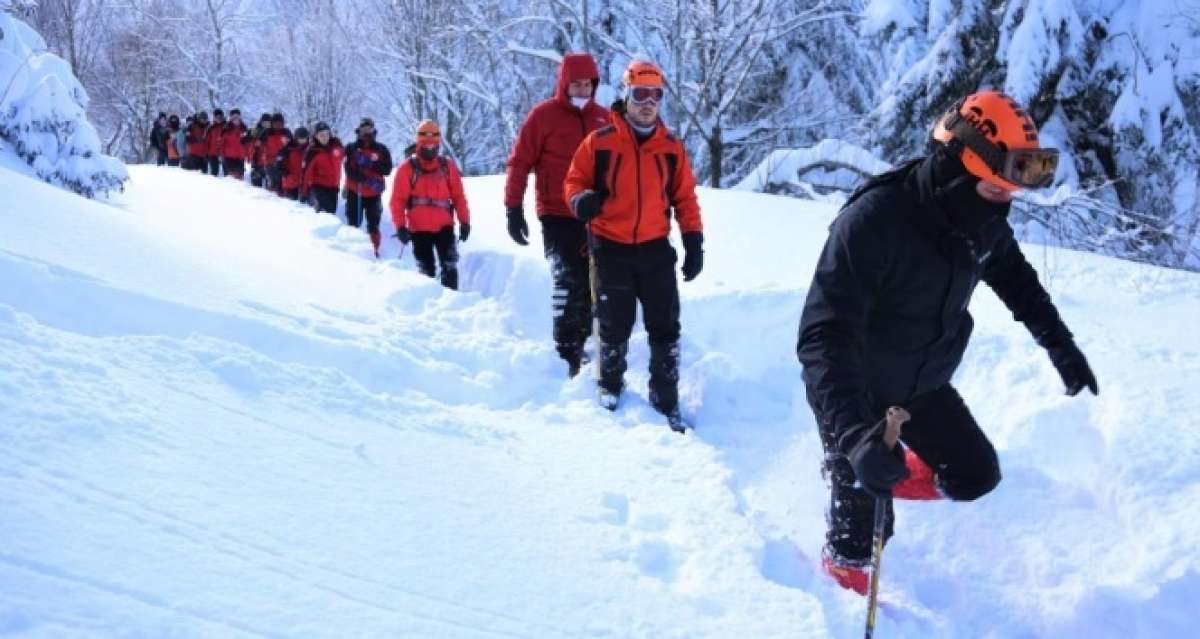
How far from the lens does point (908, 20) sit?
11.0 metres

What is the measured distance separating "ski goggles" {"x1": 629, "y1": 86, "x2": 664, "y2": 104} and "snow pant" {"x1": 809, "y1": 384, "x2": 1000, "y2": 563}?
78.8 inches

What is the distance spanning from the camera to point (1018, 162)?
2.34 m

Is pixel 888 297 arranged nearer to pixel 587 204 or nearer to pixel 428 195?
pixel 587 204

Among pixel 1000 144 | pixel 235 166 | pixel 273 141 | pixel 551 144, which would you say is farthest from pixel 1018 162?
pixel 235 166

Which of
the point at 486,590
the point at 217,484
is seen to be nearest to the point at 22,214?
the point at 217,484

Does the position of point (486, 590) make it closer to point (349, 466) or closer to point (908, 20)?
point (349, 466)

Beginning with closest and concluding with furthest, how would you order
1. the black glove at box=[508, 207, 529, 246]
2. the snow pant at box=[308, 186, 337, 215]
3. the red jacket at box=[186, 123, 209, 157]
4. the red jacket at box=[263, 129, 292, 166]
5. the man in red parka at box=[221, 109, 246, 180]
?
the black glove at box=[508, 207, 529, 246]
the snow pant at box=[308, 186, 337, 215]
the red jacket at box=[263, 129, 292, 166]
the man in red parka at box=[221, 109, 246, 180]
the red jacket at box=[186, 123, 209, 157]

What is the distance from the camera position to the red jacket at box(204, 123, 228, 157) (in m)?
20.2

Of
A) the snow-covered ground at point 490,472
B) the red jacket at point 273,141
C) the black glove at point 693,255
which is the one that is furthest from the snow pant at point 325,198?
the black glove at point 693,255

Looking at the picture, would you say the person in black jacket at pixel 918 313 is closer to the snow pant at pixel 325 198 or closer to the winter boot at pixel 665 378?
the winter boot at pixel 665 378

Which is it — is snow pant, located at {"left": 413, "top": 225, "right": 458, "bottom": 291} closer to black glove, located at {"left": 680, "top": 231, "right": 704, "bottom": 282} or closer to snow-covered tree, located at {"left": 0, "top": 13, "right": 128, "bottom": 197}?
black glove, located at {"left": 680, "top": 231, "right": 704, "bottom": 282}

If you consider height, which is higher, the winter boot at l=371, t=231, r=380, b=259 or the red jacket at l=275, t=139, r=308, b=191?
the red jacket at l=275, t=139, r=308, b=191

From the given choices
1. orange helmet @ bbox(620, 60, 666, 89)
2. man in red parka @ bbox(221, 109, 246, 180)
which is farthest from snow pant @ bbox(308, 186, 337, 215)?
orange helmet @ bbox(620, 60, 666, 89)

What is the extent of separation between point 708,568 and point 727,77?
1209cm
